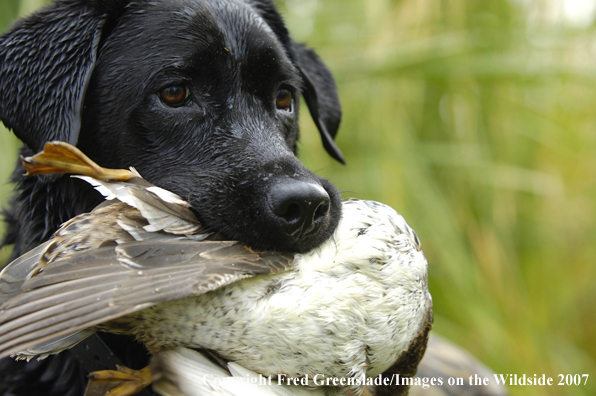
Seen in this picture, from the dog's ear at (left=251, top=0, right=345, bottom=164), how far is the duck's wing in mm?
1566

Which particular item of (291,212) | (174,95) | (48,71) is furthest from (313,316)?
(48,71)

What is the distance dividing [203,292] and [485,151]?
430 cm

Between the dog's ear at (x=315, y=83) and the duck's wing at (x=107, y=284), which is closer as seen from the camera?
the duck's wing at (x=107, y=284)

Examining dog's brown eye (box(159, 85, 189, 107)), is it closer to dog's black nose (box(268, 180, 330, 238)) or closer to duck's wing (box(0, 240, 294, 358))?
dog's black nose (box(268, 180, 330, 238))

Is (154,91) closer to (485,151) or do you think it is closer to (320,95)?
(320,95)

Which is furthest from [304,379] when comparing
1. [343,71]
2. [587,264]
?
[587,264]

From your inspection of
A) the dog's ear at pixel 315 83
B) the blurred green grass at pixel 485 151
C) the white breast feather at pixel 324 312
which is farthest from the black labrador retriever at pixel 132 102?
the blurred green grass at pixel 485 151

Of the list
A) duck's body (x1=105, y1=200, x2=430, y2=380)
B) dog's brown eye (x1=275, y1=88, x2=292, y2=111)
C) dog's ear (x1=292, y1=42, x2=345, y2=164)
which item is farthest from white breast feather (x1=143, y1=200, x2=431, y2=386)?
dog's ear (x1=292, y1=42, x2=345, y2=164)

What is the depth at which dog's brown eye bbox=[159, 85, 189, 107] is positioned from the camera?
205cm

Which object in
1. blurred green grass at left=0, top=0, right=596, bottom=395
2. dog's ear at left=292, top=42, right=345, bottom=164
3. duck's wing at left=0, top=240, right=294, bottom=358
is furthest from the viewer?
blurred green grass at left=0, top=0, right=596, bottom=395

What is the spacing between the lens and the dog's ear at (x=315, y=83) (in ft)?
9.23

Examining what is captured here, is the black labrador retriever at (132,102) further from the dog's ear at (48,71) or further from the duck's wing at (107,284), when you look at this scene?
the duck's wing at (107,284)

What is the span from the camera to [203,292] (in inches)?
52.8

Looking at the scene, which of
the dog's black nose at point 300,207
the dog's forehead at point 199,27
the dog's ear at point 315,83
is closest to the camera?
the dog's black nose at point 300,207
